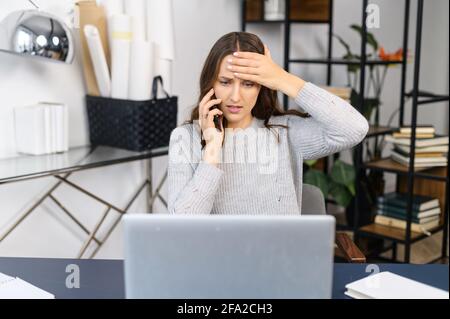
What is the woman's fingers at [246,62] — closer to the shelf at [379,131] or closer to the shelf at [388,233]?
the shelf at [379,131]

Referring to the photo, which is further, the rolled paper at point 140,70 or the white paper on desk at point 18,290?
the rolled paper at point 140,70

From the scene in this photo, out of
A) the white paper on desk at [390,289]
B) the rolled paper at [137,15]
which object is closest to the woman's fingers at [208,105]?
the white paper on desk at [390,289]

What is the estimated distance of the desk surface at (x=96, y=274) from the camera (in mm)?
1234

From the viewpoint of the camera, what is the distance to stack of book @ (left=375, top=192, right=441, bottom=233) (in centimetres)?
310

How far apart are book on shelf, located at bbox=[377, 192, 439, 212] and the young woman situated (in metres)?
1.46

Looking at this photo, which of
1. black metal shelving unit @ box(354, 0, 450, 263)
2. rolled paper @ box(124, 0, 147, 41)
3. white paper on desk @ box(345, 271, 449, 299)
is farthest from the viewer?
black metal shelving unit @ box(354, 0, 450, 263)

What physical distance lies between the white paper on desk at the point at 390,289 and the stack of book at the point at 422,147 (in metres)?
1.79

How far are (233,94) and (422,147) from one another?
5.52 ft

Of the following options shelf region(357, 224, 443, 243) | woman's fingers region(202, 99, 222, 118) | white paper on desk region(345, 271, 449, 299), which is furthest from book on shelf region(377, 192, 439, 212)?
white paper on desk region(345, 271, 449, 299)

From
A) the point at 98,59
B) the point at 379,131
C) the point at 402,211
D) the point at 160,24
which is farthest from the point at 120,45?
the point at 402,211

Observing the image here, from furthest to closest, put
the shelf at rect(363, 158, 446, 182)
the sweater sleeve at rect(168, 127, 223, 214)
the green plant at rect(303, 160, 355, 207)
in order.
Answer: the green plant at rect(303, 160, 355, 207) < the shelf at rect(363, 158, 446, 182) < the sweater sleeve at rect(168, 127, 223, 214)

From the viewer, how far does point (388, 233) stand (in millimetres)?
3057

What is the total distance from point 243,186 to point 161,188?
50.9 inches

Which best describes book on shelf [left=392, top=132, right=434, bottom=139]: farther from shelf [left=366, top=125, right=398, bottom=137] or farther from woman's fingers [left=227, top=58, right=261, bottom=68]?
woman's fingers [left=227, top=58, right=261, bottom=68]
